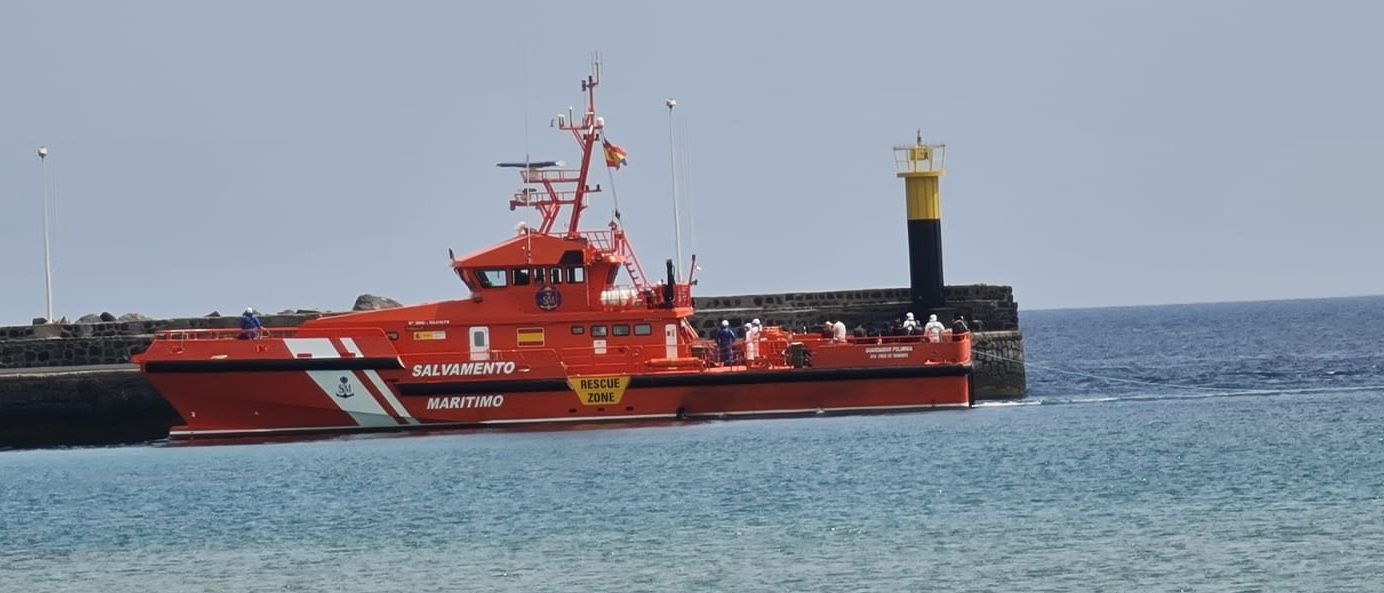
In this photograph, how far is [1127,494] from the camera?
2103 cm

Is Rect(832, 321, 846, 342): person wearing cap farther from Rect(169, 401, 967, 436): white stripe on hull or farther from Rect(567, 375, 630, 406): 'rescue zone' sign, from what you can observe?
→ Rect(567, 375, 630, 406): 'rescue zone' sign

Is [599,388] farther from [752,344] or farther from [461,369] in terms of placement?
[752,344]

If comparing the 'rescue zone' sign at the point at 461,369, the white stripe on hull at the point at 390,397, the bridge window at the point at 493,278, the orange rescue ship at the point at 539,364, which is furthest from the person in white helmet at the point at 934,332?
the white stripe on hull at the point at 390,397

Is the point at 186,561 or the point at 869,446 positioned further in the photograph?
the point at 869,446

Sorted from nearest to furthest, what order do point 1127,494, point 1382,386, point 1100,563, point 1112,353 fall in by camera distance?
point 1100,563 < point 1127,494 < point 1382,386 < point 1112,353

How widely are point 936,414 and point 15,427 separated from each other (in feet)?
41.6

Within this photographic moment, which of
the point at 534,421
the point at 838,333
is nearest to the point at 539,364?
the point at 534,421

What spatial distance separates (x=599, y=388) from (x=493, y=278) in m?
2.07

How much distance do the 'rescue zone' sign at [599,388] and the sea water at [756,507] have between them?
88 centimetres

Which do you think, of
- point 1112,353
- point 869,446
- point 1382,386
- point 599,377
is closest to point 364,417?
point 599,377

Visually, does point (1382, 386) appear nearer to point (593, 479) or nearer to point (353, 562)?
point (593, 479)

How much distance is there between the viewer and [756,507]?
68.9ft

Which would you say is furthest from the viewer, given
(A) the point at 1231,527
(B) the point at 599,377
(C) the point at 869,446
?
(B) the point at 599,377

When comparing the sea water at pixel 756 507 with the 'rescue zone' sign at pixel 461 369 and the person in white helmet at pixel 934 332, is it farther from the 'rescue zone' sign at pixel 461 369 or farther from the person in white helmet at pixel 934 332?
the person in white helmet at pixel 934 332
